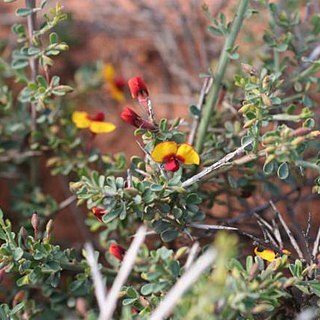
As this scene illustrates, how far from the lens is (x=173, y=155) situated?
1.43 m

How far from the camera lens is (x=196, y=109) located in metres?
1.66

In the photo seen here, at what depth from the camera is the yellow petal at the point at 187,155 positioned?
1443mm

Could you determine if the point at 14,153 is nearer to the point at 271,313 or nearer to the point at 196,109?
the point at 196,109

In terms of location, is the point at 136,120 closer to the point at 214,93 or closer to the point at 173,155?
the point at 173,155

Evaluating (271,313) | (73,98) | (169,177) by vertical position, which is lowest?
(271,313)

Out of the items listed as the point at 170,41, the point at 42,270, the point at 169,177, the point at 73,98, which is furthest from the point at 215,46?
the point at 42,270

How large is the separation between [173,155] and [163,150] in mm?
33

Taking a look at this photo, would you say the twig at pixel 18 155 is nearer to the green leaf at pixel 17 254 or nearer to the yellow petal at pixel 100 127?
the yellow petal at pixel 100 127

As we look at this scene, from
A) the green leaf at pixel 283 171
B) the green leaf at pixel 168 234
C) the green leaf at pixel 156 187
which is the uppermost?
the green leaf at pixel 283 171

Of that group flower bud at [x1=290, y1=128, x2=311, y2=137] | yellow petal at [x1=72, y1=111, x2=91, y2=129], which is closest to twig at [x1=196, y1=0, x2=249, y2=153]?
yellow petal at [x1=72, y1=111, x2=91, y2=129]

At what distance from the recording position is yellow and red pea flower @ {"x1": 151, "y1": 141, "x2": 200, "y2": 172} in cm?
141

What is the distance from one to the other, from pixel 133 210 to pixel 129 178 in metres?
0.08

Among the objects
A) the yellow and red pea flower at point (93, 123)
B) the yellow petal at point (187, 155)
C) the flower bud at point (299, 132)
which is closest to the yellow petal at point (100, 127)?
the yellow and red pea flower at point (93, 123)

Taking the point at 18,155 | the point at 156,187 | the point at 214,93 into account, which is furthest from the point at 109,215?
the point at 18,155
